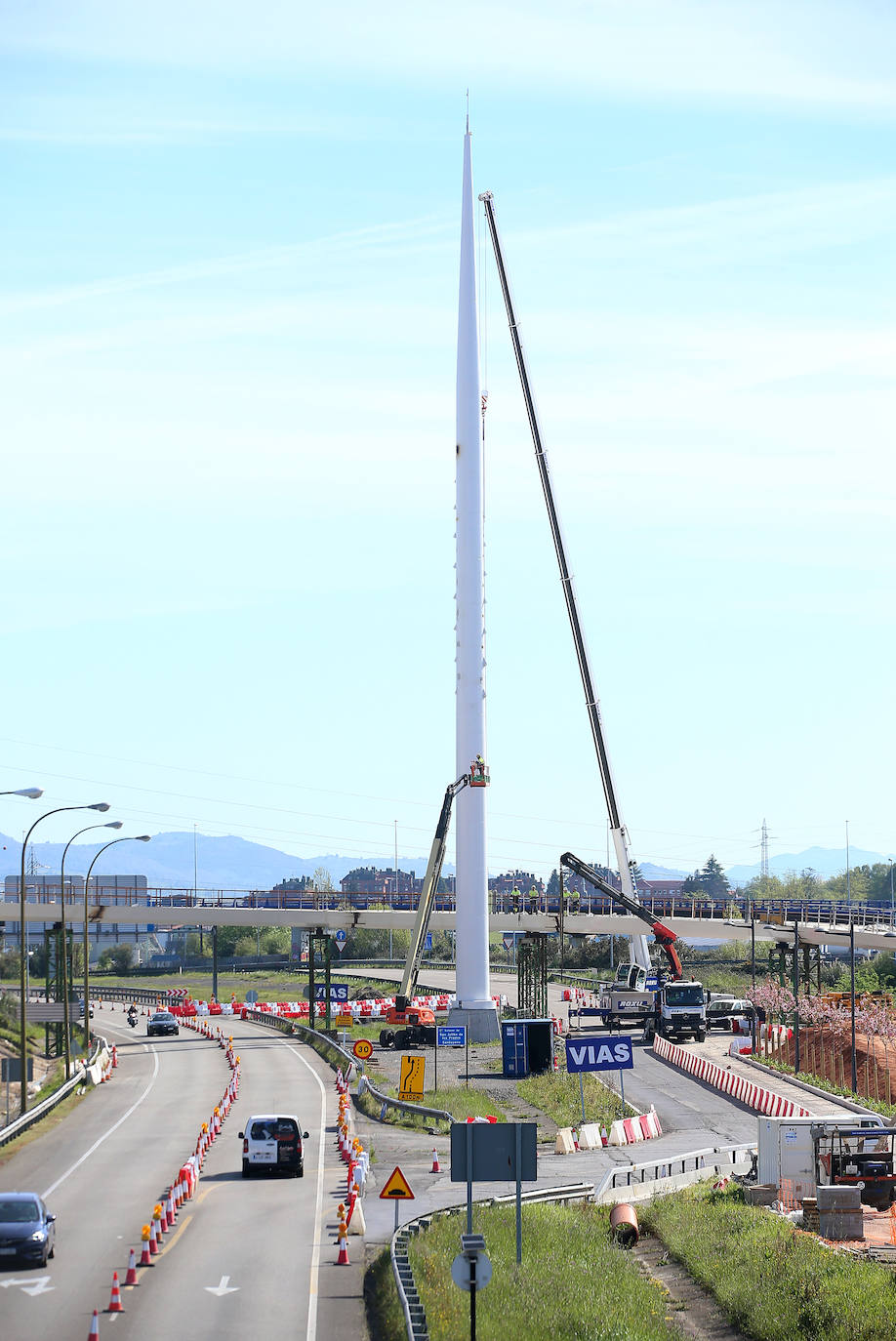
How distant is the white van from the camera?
43125mm

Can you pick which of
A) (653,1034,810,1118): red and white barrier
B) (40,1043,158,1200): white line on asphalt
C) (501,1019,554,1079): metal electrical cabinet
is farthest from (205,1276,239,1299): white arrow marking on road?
(501,1019,554,1079): metal electrical cabinet

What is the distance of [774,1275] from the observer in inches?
1264

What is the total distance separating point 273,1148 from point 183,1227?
742 centimetres

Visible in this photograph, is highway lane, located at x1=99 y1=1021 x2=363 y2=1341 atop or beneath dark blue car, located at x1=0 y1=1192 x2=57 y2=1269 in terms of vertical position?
beneath

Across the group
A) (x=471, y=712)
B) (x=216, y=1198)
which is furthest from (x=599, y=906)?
(x=216, y=1198)

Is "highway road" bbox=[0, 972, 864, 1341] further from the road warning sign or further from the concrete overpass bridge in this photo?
the concrete overpass bridge

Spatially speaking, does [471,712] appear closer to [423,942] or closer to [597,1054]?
[423,942]

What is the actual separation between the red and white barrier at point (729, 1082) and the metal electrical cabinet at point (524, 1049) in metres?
6.65

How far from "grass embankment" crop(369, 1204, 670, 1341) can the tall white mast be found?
48.6 metres

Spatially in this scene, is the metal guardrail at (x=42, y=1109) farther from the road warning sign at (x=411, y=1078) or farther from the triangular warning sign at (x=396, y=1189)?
the triangular warning sign at (x=396, y=1189)

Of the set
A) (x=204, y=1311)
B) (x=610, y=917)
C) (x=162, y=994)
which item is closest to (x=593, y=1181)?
(x=204, y=1311)

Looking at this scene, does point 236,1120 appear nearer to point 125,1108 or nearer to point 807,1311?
point 125,1108

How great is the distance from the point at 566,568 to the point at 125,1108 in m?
48.5

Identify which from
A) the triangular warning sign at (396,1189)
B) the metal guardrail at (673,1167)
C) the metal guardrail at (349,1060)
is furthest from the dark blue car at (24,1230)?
the metal guardrail at (349,1060)
